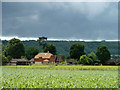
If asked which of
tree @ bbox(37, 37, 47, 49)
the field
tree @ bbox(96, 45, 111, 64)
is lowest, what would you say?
the field

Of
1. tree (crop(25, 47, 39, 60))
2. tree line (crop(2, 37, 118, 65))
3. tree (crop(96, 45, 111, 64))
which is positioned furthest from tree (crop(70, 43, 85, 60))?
tree (crop(25, 47, 39, 60))

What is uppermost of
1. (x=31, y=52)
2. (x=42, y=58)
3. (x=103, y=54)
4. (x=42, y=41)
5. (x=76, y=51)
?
(x=42, y=41)

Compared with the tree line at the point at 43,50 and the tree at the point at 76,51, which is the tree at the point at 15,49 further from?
the tree at the point at 76,51

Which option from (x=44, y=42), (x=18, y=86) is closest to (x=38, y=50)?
(x=44, y=42)

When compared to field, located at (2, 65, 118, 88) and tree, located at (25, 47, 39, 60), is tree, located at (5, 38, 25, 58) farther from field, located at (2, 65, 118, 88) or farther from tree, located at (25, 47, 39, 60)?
field, located at (2, 65, 118, 88)

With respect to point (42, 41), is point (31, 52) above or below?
below

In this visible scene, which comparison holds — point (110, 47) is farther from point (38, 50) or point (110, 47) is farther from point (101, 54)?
point (38, 50)

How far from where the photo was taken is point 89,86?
12.0 meters

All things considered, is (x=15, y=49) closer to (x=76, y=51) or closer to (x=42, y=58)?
(x=42, y=58)

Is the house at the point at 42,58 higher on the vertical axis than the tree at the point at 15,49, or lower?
lower

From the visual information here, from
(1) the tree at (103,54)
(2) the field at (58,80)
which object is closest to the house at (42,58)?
(1) the tree at (103,54)

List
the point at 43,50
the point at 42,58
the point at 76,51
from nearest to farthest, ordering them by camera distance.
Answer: the point at 42,58, the point at 43,50, the point at 76,51

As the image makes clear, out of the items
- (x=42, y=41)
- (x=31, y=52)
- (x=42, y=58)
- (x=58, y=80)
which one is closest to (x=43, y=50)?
(x=42, y=41)

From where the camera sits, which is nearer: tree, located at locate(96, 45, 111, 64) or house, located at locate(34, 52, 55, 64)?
house, located at locate(34, 52, 55, 64)
